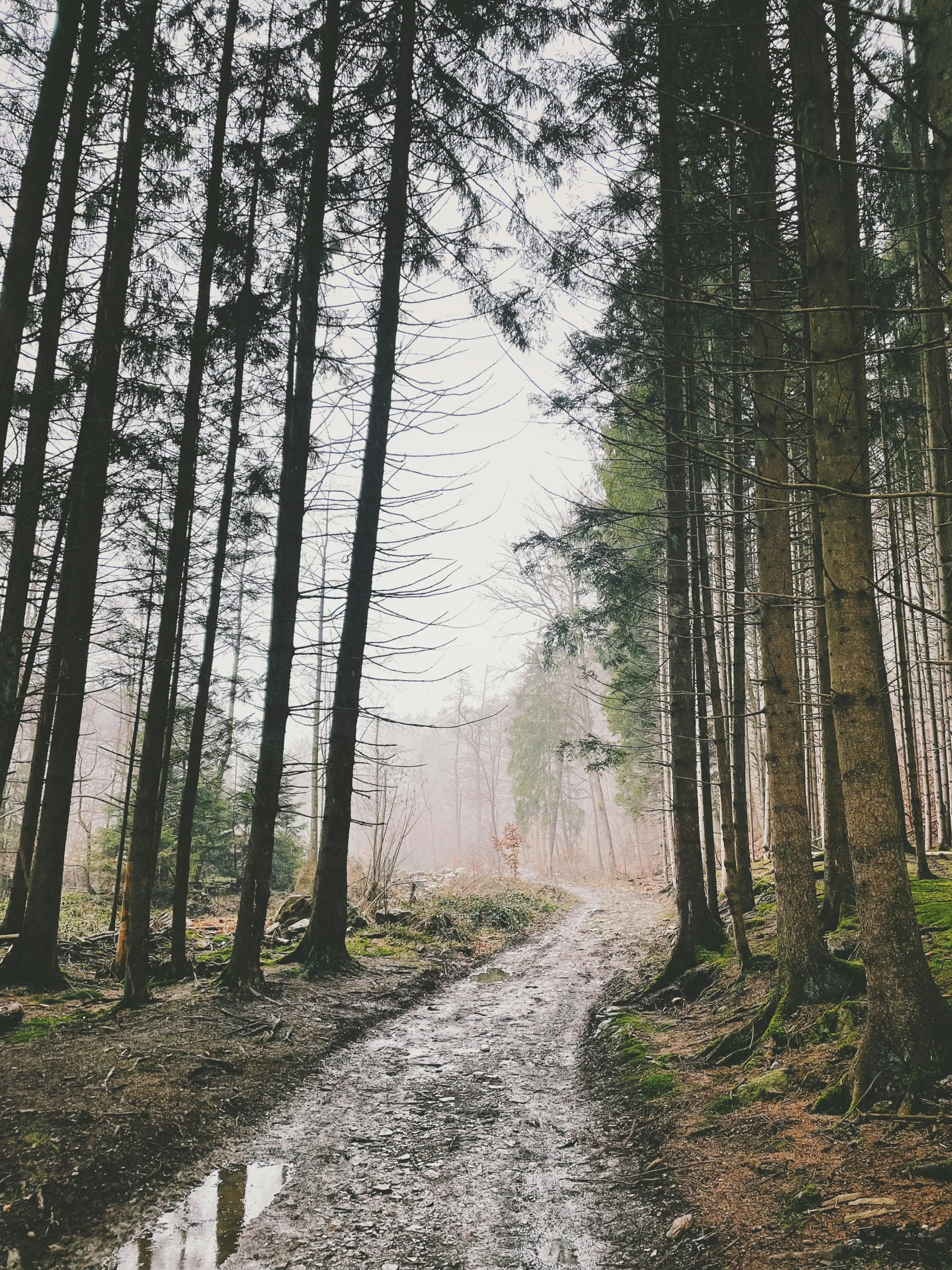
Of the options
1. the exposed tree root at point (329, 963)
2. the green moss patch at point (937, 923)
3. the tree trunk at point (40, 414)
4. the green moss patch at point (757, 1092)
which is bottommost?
the exposed tree root at point (329, 963)

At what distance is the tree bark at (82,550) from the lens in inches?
260

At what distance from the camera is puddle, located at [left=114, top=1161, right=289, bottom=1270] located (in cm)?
282

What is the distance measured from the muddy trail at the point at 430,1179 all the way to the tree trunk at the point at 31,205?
3.99 meters

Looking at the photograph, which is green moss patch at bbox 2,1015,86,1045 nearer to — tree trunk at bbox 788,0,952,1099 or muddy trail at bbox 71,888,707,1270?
muddy trail at bbox 71,888,707,1270

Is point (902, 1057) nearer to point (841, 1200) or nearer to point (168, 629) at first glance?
point (841, 1200)

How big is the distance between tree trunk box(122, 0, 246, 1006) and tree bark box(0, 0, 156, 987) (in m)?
0.76

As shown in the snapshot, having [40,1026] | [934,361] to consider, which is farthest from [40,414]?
[934,361]

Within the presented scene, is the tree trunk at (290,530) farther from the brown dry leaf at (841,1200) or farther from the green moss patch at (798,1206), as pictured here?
the brown dry leaf at (841,1200)

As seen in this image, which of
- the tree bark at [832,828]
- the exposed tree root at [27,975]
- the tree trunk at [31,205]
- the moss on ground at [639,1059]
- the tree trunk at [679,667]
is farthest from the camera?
the tree trunk at [679,667]

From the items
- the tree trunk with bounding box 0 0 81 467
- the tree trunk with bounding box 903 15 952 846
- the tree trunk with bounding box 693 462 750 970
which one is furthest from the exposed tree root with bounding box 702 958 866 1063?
the tree trunk with bounding box 0 0 81 467

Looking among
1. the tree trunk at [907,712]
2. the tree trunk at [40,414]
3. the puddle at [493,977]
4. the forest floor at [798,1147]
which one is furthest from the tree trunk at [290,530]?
the tree trunk at [907,712]

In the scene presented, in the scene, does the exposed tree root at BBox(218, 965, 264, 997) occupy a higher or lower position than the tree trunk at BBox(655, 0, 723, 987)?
lower

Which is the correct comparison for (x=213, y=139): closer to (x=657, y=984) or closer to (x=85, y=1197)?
(x=85, y=1197)

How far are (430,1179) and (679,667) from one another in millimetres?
6195
